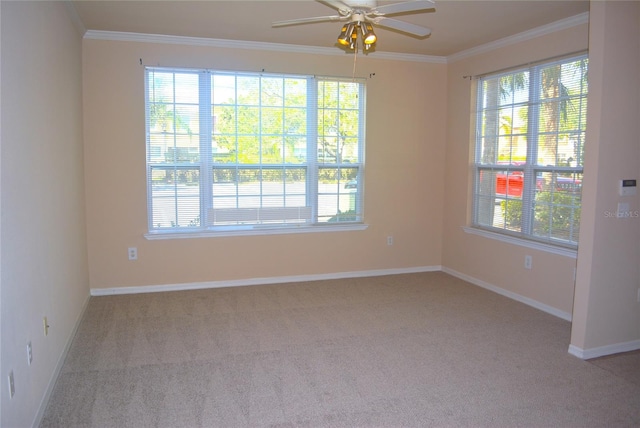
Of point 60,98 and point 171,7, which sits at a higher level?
point 171,7

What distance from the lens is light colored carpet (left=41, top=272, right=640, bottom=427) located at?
265 centimetres

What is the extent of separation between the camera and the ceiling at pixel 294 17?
373cm

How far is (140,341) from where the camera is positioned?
3627mm

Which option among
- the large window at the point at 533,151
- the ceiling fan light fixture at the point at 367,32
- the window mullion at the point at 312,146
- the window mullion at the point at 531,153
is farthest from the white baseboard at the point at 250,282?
the ceiling fan light fixture at the point at 367,32

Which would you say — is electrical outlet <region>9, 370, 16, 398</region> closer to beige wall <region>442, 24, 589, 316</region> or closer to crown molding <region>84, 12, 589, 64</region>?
crown molding <region>84, 12, 589, 64</region>

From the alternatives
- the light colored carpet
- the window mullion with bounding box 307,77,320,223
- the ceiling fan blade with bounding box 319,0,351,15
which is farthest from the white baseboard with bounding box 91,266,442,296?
the ceiling fan blade with bounding box 319,0,351,15

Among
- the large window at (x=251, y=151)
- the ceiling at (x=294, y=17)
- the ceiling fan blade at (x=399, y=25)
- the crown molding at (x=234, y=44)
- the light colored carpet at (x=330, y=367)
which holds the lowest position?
the light colored carpet at (x=330, y=367)

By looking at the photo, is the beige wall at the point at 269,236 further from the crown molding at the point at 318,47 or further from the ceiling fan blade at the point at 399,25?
the ceiling fan blade at the point at 399,25

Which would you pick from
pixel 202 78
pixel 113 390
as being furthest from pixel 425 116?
pixel 113 390

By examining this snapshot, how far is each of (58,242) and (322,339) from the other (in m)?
2.01

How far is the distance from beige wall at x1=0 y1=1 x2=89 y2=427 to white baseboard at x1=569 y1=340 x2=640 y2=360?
3.41 m

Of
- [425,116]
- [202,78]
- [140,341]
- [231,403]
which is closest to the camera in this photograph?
[231,403]

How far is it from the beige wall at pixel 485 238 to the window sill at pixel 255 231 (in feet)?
3.63

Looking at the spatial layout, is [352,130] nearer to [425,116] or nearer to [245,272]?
[425,116]
